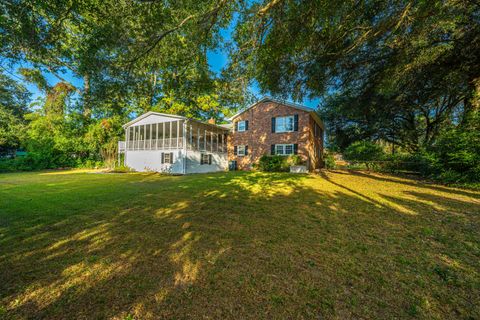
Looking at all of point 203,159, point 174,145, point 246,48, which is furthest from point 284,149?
point 246,48

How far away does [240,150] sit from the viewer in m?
20.6

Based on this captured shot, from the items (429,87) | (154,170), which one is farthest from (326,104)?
(154,170)

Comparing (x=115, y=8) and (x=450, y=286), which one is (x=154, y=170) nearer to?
(x=115, y=8)

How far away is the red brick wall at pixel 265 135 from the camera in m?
17.0

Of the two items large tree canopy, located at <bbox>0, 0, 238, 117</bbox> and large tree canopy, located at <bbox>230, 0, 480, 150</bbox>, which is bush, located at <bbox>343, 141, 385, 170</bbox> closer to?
large tree canopy, located at <bbox>230, 0, 480, 150</bbox>

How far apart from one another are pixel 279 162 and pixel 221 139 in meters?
7.62

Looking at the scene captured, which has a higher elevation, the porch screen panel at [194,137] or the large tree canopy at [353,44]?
the large tree canopy at [353,44]

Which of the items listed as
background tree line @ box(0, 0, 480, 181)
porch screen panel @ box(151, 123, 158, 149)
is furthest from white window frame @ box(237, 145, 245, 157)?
background tree line @ box(0, 0, 480, 181)

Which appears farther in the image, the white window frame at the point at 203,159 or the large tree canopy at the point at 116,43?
the white window frame at the point at 203,159

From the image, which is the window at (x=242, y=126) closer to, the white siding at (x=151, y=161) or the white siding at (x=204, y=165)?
the white siding at (x=204, y=165)

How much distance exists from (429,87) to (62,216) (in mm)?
19273

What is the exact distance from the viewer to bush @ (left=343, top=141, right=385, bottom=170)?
656 inches

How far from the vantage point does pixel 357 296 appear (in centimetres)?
219

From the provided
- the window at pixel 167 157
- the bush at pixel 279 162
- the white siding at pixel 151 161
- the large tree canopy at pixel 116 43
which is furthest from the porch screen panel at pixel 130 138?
the large tree canopy at pixel 116 43
